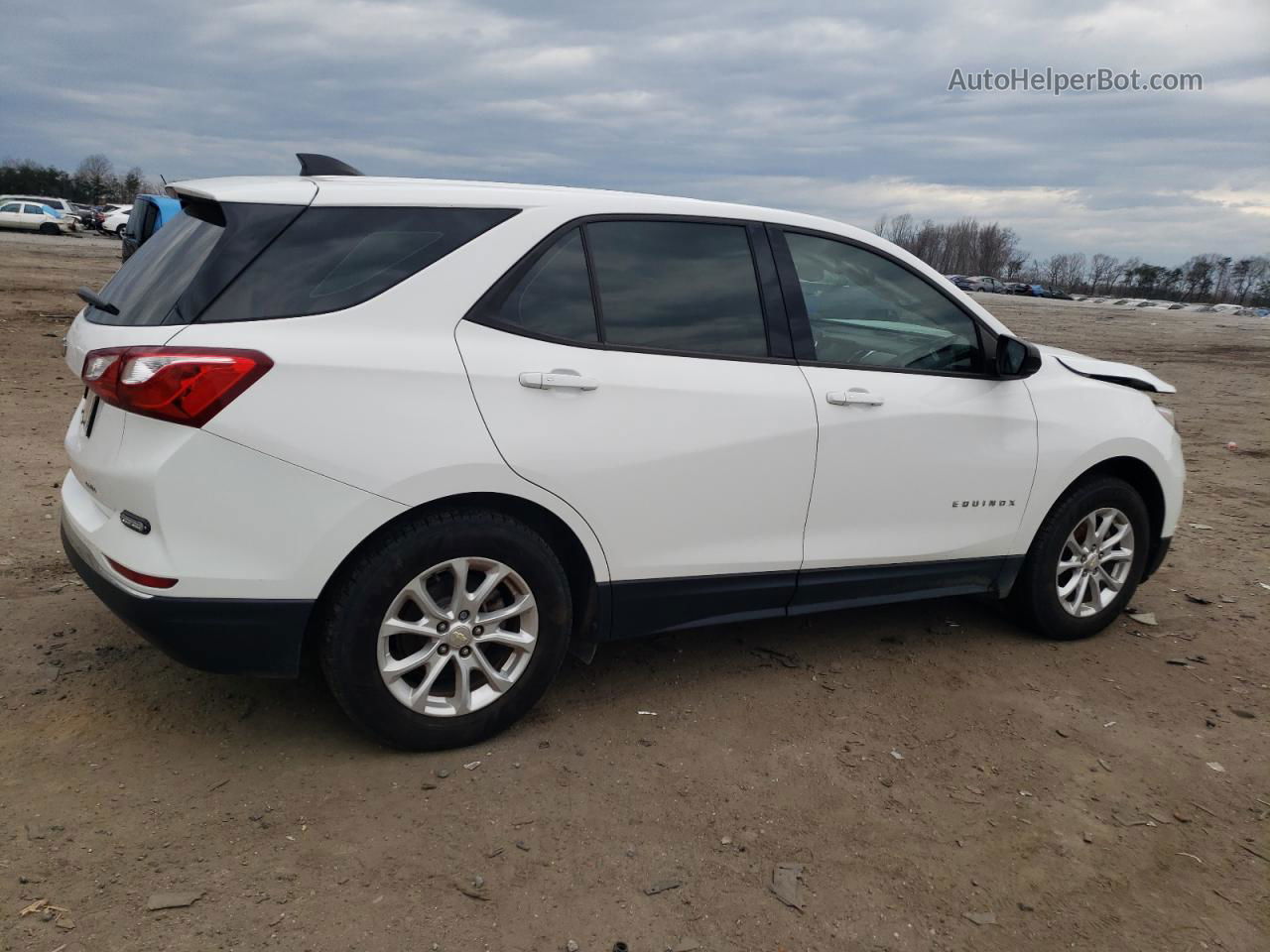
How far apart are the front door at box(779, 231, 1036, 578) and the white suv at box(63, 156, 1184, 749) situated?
0.5 inches

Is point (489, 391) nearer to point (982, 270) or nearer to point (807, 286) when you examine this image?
point (807, 286)

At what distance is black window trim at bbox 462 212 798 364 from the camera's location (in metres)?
3.32

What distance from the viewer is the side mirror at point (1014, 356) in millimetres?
4223

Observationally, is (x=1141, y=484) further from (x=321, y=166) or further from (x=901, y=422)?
(x=321, y=166)

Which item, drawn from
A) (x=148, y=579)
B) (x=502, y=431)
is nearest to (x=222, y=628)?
(x=148, y=579)

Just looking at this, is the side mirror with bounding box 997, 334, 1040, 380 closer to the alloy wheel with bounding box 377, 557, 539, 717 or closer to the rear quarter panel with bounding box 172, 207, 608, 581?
the rear quarter panel with bounding box 172, 207, 608, 581

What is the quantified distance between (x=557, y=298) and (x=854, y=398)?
1.23 meters

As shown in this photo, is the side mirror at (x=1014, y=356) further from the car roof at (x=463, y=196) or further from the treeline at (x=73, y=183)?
the treeline at (x=73, y=183)

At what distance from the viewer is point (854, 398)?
390cm

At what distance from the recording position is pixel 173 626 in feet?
9.75

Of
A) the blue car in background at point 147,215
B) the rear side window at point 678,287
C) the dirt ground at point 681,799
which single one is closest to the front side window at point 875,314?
the rear side window at point 678,287

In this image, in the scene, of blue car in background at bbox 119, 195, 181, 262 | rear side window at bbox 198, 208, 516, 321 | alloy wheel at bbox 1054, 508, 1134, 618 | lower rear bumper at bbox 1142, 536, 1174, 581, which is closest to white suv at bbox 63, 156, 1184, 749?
rear side window at bbox 198, 208, 516, 321

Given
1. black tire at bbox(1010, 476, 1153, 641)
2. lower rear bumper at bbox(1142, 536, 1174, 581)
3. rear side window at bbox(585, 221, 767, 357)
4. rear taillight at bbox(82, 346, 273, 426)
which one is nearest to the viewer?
rear taillight at bbox(82, 346, 273, 426)

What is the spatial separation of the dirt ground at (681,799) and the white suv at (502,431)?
379mm
